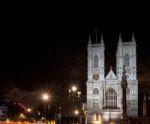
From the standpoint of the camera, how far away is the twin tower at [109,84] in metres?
98.6

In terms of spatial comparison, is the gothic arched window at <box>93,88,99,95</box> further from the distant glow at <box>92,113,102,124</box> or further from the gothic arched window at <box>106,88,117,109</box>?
the distant glow at <box>92,113,102,124</box>

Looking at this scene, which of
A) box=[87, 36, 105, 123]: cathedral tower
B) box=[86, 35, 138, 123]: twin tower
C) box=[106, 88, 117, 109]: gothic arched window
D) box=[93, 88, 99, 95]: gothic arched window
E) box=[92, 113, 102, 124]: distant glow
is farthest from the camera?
box=[93, 88, 99, 95]: gothic arched window

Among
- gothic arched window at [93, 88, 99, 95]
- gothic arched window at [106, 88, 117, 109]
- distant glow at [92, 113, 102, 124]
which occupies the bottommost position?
distant glow at [92, 113, 102, 124]

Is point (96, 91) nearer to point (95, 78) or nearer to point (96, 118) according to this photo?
point (95, 78)

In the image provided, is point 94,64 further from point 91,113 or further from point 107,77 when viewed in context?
point 91,113

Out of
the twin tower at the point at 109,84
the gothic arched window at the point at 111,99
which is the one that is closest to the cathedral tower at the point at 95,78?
the twin tower at the point at 109,84

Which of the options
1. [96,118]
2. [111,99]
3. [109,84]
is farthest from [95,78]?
A: [96,118]

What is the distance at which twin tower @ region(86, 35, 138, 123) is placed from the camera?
98.6 meters

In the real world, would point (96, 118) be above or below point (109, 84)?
below

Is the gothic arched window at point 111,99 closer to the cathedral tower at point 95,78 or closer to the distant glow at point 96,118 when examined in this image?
the cathedral tower at point 95,78

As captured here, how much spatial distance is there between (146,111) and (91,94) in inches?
524

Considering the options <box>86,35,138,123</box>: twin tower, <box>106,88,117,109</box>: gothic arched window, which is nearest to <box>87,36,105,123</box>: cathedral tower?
<box>86,35,138,123</box>: twin tower

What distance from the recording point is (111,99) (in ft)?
329

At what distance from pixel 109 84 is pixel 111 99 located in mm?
3479
